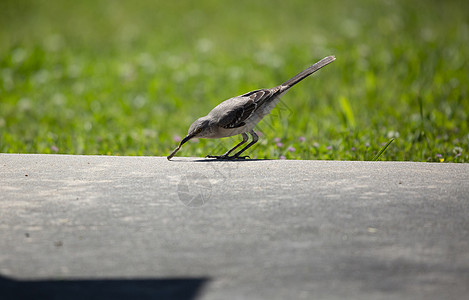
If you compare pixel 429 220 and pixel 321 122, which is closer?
pixel 429 220

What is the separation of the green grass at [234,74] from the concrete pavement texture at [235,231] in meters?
1.76

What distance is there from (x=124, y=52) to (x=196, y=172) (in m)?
6.68

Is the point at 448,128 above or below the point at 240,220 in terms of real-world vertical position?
below

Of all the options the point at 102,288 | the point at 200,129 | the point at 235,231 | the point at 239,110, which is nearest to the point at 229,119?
the point at 239,110

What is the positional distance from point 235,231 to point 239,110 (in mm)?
1918

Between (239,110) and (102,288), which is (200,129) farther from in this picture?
(102,288)

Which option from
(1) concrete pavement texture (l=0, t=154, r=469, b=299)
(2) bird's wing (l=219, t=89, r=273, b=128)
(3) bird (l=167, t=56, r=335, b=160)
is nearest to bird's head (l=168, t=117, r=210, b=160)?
(3) bird (l=167, t=56, r=335, b=160)

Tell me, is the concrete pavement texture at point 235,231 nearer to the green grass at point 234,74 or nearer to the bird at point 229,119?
the bird at point 229,119

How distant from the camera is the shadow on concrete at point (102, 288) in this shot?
89.6 inches

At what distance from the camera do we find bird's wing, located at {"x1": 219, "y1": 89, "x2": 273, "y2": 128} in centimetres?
475

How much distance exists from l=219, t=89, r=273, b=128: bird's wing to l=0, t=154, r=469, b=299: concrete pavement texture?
0.40 metres

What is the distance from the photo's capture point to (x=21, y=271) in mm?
2514

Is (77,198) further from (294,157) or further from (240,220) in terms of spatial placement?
(294,157)

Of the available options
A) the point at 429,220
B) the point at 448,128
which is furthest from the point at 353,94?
the point at 429,220
